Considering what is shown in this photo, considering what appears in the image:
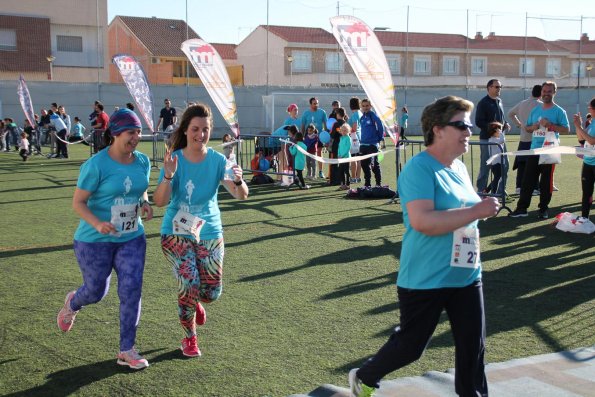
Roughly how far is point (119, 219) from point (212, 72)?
1172cm

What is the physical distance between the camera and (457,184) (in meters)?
3.67

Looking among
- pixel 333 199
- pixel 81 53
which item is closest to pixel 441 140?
pixel 333 199

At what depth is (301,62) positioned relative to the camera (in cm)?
4825

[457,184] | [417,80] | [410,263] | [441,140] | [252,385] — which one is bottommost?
[252,385]

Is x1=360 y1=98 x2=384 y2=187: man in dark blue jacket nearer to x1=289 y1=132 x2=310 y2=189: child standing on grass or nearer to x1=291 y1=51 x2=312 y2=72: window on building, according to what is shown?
x1=289 y1=132 x2=310 y2=189: child standing on grass

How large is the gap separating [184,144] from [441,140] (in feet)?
7.32

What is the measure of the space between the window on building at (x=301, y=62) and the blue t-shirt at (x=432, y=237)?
4461 centimetres

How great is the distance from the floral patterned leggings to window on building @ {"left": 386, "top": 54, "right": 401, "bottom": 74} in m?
40.0

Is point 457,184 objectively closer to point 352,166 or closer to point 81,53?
point 352,166

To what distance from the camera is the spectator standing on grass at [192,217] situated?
16.5ft

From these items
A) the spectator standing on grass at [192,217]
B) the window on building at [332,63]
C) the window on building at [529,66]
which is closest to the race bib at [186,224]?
the spectator standing on grass at [192,217]

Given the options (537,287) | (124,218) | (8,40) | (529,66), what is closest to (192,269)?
(124,218)

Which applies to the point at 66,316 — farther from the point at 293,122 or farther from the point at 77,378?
the point at 293,122

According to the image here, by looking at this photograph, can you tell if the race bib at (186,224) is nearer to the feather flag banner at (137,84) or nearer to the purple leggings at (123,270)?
the purple leggings at (123,270)
